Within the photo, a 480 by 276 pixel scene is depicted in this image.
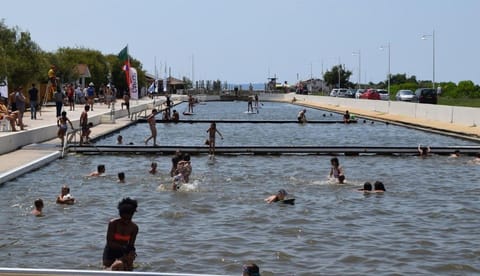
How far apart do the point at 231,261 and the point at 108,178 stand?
33.8 feet

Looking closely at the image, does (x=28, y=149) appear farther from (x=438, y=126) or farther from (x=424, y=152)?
(x=438, y=126)

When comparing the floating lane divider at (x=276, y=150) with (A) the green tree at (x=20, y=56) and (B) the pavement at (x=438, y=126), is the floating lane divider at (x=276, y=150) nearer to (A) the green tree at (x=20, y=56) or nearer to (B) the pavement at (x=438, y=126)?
(B) the pavement at (x=438, y=126)

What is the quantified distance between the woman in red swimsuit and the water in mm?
1649

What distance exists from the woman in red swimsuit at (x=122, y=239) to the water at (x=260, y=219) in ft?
5.41

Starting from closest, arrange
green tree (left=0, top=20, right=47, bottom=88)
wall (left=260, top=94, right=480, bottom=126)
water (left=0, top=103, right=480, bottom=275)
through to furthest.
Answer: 1. water (left=0, top=103, right=480, bottom=275)
2. wall (left=260, top=94, right=480, bottom=126)
3. green tree (left=0, top=20, right=47, bottom=88)

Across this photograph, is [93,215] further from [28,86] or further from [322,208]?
[28,86]

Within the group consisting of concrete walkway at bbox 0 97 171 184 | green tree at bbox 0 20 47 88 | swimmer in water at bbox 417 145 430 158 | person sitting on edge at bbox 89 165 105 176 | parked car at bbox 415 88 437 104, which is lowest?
swimmer in water at bbox 417 145 430 158

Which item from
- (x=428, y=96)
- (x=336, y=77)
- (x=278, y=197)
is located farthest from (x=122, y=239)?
(x=336, y=77)

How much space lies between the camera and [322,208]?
17.3m

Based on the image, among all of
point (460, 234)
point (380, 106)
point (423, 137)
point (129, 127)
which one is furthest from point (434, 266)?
point (380, 106)

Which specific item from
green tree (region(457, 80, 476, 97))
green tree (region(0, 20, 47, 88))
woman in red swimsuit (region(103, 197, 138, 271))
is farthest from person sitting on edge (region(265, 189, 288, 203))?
green tree (region(457, 80, 476, 97))

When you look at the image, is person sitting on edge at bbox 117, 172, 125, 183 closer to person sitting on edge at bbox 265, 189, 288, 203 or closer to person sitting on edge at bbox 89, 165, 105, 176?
person sitting on edge at bbox 89, 165, 105, 176

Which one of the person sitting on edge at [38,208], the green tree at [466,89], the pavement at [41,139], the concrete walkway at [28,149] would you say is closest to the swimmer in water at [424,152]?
the pavement at [41,139]

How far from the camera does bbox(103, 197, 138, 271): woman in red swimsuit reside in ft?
33.0
